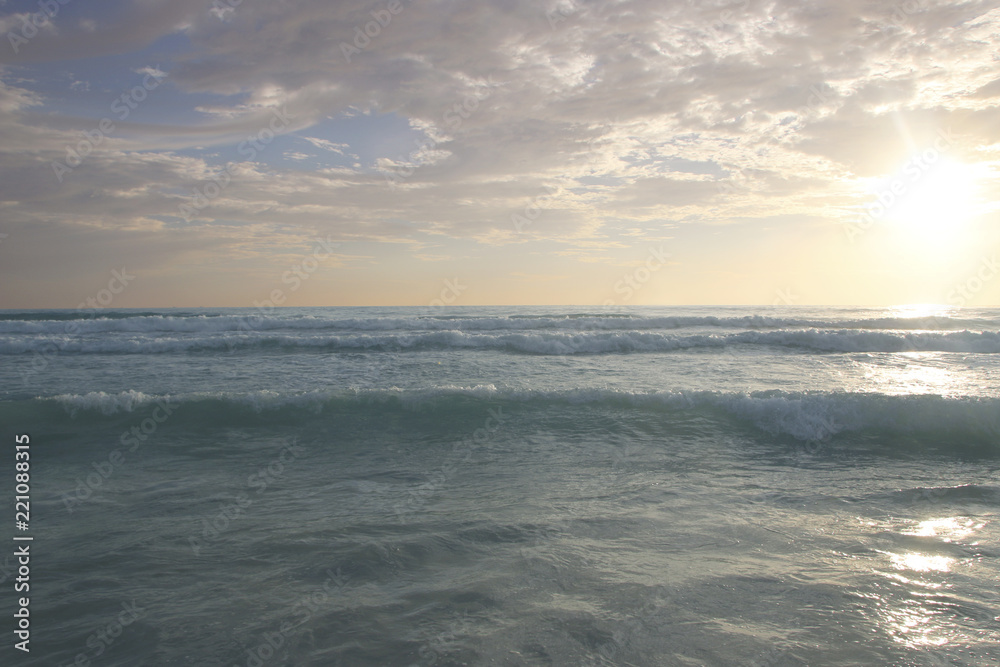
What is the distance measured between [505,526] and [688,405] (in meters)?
5.82

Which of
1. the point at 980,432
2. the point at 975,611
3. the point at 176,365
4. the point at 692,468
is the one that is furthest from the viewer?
the point at 176,365

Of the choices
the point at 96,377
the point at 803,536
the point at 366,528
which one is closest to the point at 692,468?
the point at 803,536

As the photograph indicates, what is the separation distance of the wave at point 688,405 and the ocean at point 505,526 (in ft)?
0.17

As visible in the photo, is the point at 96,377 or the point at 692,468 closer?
the point at 692,468

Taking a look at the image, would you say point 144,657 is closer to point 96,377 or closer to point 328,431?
point 328,431

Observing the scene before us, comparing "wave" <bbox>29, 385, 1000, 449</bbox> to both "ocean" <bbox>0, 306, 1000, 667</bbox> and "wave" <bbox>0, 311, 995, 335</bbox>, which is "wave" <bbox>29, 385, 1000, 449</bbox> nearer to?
"ocean" <bbox>0, 306, 1000, 667</bbox>

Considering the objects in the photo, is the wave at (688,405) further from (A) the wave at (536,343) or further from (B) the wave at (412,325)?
(B) the wave at (412,325)

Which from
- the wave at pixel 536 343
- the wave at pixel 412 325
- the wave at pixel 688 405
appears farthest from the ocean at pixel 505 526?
the wave at pixel 412 325

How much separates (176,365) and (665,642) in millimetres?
16581

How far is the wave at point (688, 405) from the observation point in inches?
330

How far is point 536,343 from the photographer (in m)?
20.5

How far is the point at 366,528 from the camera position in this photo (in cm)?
470

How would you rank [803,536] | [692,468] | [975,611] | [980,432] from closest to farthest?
[975,611]
[803,536]
[692,468]
[980,432]

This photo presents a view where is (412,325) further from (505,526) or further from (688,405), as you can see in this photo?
(505,526)
